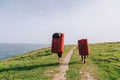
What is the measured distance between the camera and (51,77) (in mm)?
23219

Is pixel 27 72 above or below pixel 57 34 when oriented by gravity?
below

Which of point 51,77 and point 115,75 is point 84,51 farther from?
point 51,77

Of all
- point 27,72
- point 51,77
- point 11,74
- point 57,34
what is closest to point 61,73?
point 51,77

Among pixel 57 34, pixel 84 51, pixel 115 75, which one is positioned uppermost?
pixel 57 34

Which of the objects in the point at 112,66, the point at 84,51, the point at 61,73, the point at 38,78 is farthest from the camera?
the point at 84,51

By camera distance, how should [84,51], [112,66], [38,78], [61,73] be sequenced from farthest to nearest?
[84,51] < [112,66] < [61,73] < [38,78]

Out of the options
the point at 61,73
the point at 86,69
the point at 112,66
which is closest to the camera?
the point at 61,73

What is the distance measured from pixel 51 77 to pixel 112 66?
34.1ft

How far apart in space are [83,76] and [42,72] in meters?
4.71

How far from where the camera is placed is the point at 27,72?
25.7 m

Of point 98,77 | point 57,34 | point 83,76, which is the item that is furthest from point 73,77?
point 57,34

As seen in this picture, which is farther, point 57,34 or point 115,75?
point 57,34

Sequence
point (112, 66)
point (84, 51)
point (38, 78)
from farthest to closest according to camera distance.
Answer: point (84, 51) → point (112, 66) → point (38, 78)

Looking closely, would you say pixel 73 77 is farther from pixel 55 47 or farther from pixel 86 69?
pixel 55 47
